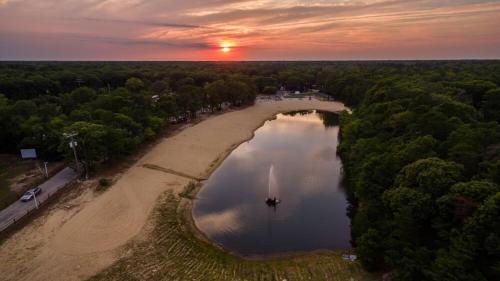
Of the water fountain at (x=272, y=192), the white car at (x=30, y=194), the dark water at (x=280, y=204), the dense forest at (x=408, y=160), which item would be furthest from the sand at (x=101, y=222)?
the water fountain at (x=272, y=192)

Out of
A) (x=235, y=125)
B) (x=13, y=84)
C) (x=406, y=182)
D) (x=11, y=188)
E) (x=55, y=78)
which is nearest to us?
(x=406, y=182)

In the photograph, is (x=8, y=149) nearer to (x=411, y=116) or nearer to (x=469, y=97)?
(x=411, y=116)

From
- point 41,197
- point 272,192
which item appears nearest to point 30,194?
point 41,197

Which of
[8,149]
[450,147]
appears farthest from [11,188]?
[450,147]

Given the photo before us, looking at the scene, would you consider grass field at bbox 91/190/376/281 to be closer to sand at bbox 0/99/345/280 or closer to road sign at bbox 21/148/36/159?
sand at bbox 0/99/345/280

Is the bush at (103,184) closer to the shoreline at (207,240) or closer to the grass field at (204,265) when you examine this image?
the shoreline at (207,240)

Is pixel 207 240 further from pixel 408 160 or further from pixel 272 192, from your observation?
pixel 408 160
